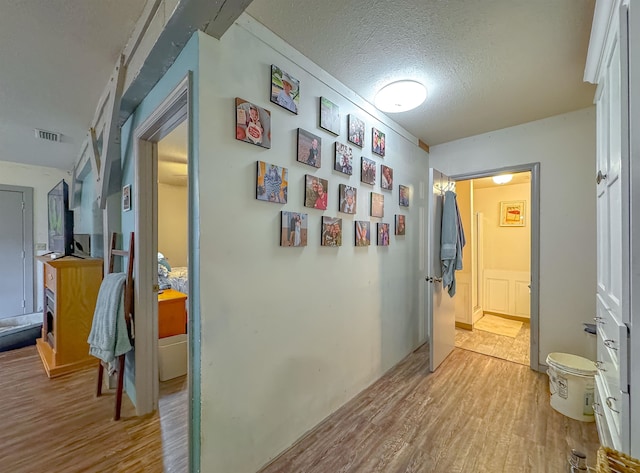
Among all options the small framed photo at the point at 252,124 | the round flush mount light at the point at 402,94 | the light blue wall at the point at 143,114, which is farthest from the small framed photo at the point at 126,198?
the round flush mount light at the point at 402,94

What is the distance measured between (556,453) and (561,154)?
2347mm

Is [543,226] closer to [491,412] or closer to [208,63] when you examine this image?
[491,412]

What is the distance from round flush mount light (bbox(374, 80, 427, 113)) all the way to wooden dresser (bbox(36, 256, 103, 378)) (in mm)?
3117

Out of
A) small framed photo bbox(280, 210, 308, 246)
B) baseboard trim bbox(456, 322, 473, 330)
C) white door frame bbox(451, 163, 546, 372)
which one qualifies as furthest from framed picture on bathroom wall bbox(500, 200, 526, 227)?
small framed photo bbox(280, 210, 308, 246)

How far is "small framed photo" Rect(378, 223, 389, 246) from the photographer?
2.32 metres

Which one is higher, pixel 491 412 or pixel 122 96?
pixel 122 96

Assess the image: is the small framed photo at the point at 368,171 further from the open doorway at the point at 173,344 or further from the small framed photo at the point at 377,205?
the open doorway at the point at 173,344

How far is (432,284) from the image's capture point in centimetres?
250

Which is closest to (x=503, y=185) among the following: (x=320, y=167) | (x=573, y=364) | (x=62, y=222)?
(x=573, y=364)

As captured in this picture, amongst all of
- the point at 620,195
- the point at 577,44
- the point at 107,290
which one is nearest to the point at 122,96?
the point at 107,290

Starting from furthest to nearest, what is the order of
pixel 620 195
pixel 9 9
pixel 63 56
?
pixel 63 56
pixel 9 9
pixel 620 195

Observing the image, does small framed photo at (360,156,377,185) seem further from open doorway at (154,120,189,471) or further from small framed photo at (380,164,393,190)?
open doorway at (154,120,189,471)

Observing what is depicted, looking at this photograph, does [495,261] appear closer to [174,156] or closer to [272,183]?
[272,183]

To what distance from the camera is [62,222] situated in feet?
10.2
